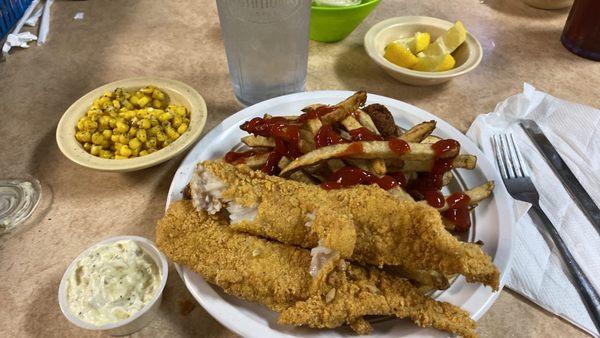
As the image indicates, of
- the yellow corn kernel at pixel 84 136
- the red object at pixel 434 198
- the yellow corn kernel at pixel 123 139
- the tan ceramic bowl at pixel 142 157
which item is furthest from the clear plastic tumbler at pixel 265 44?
the red object at pixel 434 198

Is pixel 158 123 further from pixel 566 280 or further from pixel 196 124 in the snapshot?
pixel 566 280

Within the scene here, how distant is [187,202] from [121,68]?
1517mm

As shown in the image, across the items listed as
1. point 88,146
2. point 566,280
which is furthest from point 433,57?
point 88,146

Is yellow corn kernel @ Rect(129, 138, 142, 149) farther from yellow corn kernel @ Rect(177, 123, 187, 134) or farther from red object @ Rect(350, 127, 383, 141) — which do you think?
red object @ Rect(350, 127, 383, 141)

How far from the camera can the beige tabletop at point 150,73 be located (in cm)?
150

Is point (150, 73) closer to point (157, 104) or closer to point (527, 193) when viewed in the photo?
point (157, 104)

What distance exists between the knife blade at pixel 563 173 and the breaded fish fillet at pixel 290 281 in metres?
0.91

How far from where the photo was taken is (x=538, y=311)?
4.90 ft

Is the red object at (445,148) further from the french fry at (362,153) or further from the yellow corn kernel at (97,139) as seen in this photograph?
the yellow corn kernel at (97,139)

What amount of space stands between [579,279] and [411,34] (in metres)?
1.62

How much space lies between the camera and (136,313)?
4.26ft

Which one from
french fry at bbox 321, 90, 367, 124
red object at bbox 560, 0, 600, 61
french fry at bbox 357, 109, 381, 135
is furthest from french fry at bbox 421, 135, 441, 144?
red object at bbox 560, 0, 600, 61

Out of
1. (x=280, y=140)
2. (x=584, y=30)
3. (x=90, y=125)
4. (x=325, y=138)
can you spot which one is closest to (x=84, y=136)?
(x=90, y=125)

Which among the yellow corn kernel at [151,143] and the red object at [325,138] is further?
A: the yellow corn kernel at [151,143]
